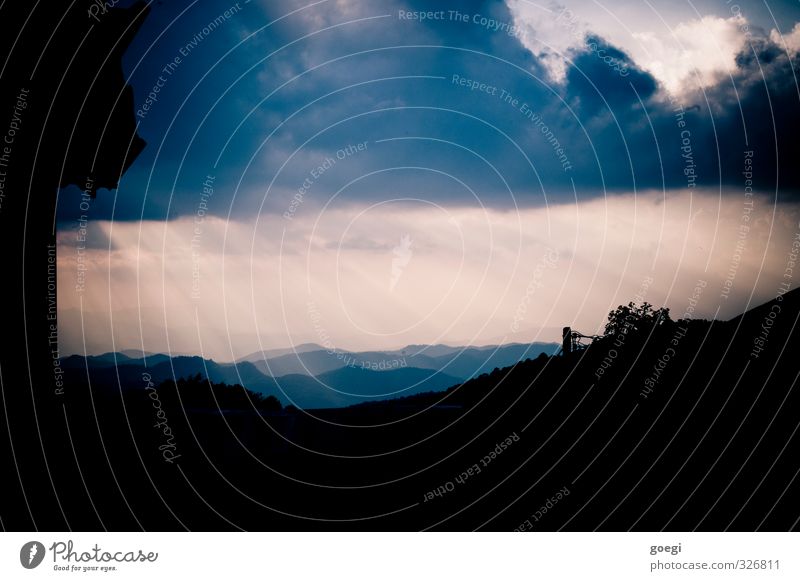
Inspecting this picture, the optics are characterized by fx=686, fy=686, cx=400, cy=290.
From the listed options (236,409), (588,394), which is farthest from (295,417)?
(588,394)

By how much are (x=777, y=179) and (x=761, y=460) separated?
6017 millimetres

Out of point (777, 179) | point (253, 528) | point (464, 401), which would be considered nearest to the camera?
point (253, 528)

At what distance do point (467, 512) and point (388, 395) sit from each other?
4.01 m

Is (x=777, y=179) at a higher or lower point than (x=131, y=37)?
lower

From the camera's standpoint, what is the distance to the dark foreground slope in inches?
542

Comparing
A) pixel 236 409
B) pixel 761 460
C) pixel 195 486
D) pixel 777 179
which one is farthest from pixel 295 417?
pixel 777 179

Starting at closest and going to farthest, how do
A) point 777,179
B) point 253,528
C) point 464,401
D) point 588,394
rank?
point 253,528, point 777,179, point 588,394, point 464,401

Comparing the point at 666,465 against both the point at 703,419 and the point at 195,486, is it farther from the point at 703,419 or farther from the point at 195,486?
the point at 195,486

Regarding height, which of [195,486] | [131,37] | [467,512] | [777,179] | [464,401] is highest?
[131,37]

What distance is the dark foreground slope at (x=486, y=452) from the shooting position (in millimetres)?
13773

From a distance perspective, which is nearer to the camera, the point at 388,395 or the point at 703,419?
the point at 703,419

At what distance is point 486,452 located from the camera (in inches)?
625

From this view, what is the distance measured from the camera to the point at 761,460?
1409 cm

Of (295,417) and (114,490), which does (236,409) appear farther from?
(114,490)
